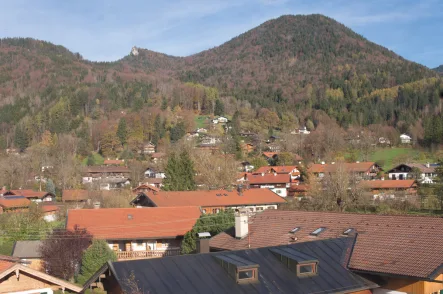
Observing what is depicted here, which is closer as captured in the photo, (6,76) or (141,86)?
(141,86)

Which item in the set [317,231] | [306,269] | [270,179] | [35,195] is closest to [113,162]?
[35,195]

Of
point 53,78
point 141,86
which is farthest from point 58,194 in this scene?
point 53,78

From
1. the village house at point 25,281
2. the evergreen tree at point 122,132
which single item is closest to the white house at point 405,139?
the evergreen tree at point 122,132

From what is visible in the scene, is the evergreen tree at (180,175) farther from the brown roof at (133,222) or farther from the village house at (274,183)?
the brown roof at (133,222)

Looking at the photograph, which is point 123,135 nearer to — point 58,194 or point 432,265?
point 58,194

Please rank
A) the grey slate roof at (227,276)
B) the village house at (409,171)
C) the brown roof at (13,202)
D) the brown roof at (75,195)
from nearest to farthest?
the grey slate roof at (227,276)
the brown roof at (13,202)
the brown roof at (75,195)
the village house at (409,171)

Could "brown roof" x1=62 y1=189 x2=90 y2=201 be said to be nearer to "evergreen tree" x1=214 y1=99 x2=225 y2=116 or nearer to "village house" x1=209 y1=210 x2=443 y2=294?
"village house" x1=209 y1=210 x2=443 y2=294
